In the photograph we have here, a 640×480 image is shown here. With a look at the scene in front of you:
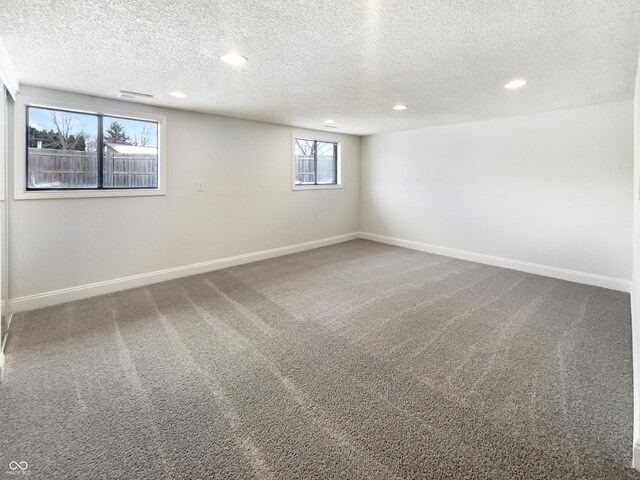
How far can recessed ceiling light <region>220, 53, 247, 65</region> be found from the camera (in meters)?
2.40

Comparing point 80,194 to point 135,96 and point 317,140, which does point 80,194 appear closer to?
point 135,96

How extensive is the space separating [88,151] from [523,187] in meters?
5.57

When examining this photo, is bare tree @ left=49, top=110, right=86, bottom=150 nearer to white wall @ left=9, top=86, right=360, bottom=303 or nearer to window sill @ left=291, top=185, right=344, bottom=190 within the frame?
white wall @ left=9, top=86, right=360, bottom=303

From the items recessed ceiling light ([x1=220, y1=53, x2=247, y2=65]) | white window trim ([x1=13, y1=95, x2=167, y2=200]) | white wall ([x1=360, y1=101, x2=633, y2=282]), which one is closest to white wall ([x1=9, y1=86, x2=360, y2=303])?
white window trim ([x1=13, y1=95, x2=167, y2=200])

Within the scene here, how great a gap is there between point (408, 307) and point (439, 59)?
7.42 ft

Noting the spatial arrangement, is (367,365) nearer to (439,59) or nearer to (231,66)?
(439,59)

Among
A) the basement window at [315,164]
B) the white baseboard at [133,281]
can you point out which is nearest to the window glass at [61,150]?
the white baseboard at [133,281]

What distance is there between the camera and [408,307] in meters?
3.34

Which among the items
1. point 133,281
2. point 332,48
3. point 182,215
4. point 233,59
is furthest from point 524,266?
point 133,281

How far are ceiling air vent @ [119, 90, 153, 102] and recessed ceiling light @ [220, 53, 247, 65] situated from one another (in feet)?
4.81

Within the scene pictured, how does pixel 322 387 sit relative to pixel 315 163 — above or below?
below

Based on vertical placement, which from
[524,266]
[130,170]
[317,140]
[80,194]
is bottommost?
[524,266]

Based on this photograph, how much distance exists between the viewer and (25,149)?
3160mm

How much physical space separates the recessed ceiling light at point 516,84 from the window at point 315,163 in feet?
10.9
